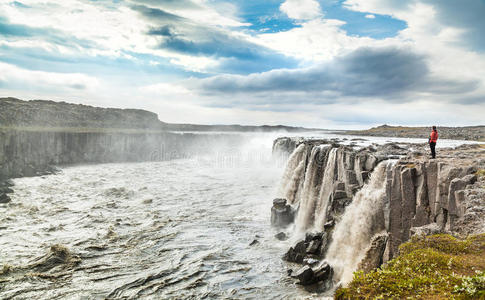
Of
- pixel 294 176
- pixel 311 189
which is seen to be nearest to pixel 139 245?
pixel 311 189

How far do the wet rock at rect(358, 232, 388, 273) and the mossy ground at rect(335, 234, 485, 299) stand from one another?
158 inches

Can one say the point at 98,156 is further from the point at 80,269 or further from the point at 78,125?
the point at 80,269

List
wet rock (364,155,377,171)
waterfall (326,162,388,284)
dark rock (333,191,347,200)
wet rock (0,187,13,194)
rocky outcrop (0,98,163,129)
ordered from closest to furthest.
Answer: waterfall (326,162,388,284) → wet rock (364,155,377,171) → dark rock (333,191,347,200) → wet rock (0,187,13,194) → rocky outcrop (0,98,163,129)

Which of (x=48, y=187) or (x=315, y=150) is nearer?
(x=315, y=150)

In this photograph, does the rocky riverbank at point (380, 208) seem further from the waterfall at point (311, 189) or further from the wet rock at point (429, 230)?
the waterfall at point (311, 189)

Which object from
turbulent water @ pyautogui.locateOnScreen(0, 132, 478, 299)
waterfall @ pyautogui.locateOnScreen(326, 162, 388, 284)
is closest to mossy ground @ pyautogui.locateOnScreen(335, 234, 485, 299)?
waterfall @ pyautogui.locateOnScreen(326, 162, 388, 284)

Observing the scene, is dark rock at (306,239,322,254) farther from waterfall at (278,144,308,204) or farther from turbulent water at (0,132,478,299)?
waterfall at (278,144,308,204)

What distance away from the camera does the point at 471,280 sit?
601 cm

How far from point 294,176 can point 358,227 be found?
14473 millimetres

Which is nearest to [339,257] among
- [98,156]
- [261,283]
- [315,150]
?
[261,283]

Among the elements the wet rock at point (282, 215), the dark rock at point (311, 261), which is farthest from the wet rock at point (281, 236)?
the dark rock at point (311, 261)

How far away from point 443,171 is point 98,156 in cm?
7993

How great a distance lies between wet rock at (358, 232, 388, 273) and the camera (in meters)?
13.1

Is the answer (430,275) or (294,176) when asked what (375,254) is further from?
(294,176)
